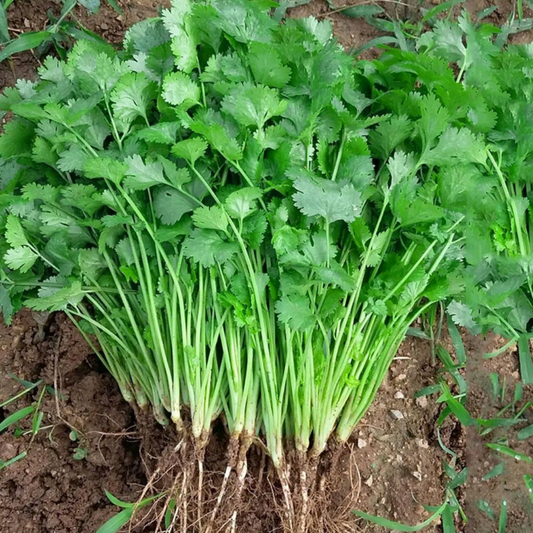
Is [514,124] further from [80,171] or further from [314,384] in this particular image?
[80,171]

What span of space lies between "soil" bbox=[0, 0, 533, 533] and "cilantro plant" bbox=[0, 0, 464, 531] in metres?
0.10

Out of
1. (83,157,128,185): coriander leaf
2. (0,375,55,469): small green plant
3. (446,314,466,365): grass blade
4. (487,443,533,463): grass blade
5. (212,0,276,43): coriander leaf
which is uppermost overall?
(212,0,276,43): coriander leaf

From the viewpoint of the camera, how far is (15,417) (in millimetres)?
1413

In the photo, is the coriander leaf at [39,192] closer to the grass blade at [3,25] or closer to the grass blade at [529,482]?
the grass blade at [3,25]

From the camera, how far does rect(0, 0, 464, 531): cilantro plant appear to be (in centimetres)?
120

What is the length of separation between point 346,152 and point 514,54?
2.00 ft

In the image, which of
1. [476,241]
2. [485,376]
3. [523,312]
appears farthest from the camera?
[485,376]

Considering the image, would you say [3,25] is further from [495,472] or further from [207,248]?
[495,472]

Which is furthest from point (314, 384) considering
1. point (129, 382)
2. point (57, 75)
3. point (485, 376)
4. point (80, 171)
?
point (57, 75)

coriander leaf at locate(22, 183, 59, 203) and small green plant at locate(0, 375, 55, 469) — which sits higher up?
coriander leaf at locate(22, 183, 59, 203)

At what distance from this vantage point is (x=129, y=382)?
1392 millimetres

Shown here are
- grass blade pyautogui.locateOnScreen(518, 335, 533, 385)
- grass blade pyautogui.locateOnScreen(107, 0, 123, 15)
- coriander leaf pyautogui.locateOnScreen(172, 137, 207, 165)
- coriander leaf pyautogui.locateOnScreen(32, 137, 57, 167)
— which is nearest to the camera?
coriander leaf pyautogui.locateOnScreen(172, 137, 207, 165)

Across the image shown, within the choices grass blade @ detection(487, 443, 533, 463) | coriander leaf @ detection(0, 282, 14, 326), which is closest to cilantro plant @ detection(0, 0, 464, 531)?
coriander leaf @ detection(0, 282, 14, 326)

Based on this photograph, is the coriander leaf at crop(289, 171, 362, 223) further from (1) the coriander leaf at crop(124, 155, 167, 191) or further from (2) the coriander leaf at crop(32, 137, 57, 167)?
(2) the coriander leaf at crop(32, 137, 57, 167)
